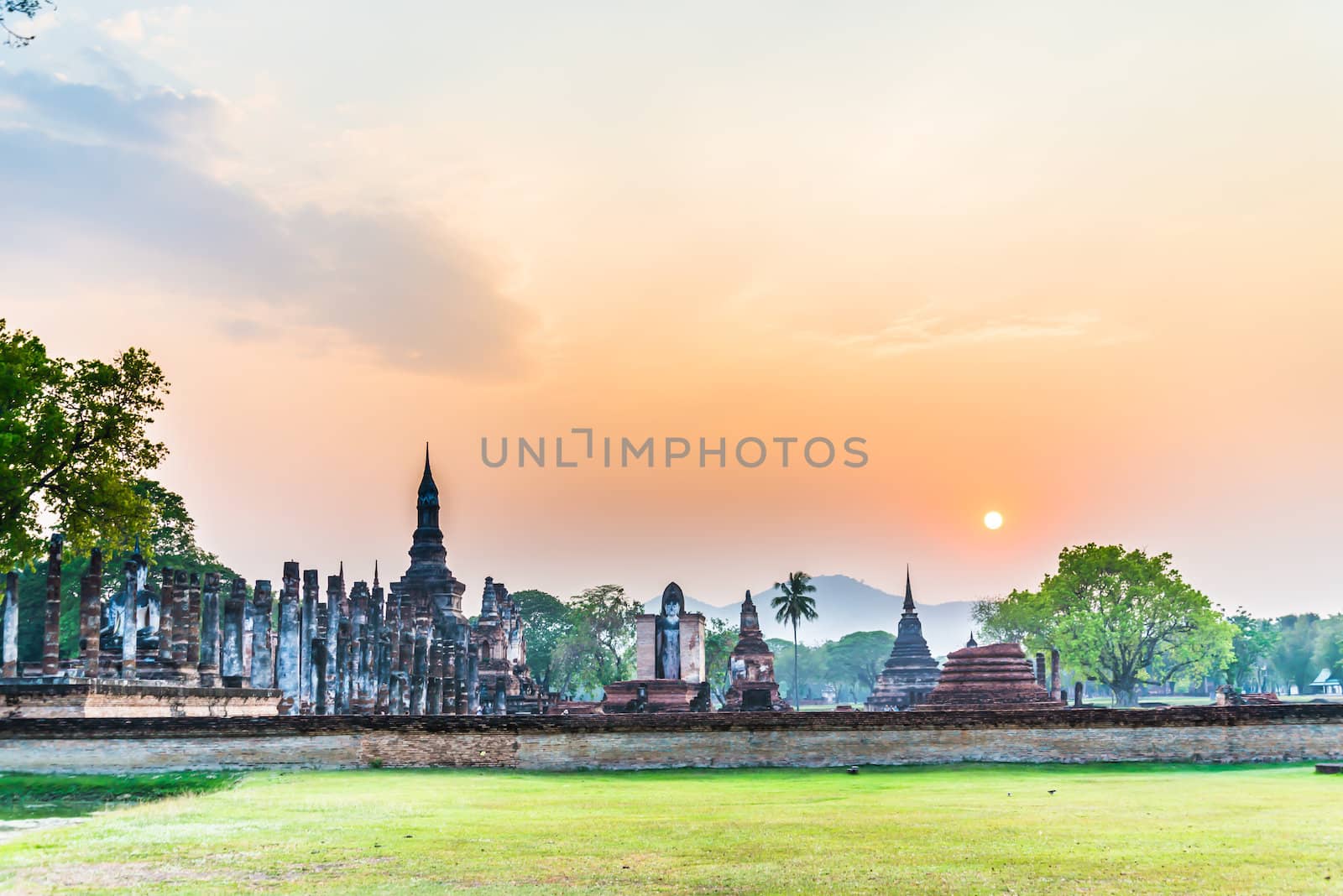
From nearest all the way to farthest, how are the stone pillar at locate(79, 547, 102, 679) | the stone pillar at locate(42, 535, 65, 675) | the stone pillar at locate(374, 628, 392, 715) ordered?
the stone pillar at locate(42, 535, 65, 675) → the stone pillar at locate(79, 547, 102, 679) → the stone pillar at locate(374, 628, 392, 715)

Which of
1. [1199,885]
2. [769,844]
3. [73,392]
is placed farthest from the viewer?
[73,392]

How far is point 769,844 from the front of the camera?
14.2 m

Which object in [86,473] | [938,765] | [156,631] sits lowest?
[938,765]

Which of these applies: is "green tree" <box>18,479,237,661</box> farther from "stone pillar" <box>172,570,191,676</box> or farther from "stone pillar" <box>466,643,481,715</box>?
"stone pillar" <box>172,570,191,676</box>

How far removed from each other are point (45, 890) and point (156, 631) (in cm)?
2245

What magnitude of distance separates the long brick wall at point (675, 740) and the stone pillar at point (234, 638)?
9984 mm

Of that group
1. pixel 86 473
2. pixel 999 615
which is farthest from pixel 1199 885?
pixel 999 615

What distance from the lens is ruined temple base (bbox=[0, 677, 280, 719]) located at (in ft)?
86.2

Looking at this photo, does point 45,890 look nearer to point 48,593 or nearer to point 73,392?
point 48,593

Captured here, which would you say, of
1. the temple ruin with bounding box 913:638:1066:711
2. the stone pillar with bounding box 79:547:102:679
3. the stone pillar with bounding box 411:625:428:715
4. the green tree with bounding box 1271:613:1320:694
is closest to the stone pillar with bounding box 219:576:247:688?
the stone pillar with bounding box 79:547:102:679

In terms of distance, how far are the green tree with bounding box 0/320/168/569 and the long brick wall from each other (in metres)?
6.74

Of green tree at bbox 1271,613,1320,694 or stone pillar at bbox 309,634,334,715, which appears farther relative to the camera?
green tree at bbox 1271,613,1320,694

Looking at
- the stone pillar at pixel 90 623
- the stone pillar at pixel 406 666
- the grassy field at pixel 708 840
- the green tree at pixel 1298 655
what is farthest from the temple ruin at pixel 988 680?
the green tree at pixel 1298 655

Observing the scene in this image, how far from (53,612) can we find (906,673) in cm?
5999
